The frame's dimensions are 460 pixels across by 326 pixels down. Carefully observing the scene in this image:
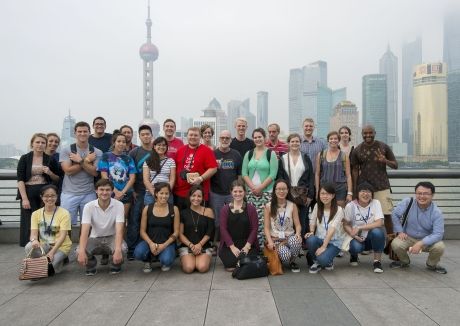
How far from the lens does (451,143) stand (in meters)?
21.9

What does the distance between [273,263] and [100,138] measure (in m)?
3.22

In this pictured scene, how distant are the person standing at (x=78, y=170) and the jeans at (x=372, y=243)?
3565 millimetres

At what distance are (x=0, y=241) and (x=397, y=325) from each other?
244 inches

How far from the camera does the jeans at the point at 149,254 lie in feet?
14.5

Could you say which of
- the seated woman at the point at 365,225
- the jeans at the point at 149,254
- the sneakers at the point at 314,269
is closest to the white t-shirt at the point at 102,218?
the jeans at the point at 149,254

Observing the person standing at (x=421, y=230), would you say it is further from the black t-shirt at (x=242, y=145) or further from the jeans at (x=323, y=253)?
the black t-shirt at (x=242, y=145)

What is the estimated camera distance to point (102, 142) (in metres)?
5.55

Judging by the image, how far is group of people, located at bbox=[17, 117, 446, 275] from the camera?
4.44 metres

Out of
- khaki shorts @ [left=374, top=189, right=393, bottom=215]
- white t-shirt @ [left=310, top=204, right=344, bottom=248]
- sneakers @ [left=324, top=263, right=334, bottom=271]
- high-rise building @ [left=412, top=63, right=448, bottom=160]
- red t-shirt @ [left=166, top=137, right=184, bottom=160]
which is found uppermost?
high-rise building @ [left=412, top=63, right=448, bottom=160]

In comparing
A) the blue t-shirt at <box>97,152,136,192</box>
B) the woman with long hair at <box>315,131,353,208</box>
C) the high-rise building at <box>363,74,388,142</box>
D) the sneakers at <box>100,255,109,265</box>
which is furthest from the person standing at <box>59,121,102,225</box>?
the high-rise building at <box>363,74,388,142</box>

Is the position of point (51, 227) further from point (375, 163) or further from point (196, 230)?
point (375, 163)

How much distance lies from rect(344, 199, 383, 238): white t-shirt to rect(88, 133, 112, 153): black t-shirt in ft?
11.8

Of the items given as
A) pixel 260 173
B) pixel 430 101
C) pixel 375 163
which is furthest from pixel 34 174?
pixel 430 101

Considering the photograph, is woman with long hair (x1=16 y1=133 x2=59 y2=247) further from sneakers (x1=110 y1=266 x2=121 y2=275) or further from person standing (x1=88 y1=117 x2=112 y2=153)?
sneakers (x1=110 y1=266 x2=121 y2=275)
